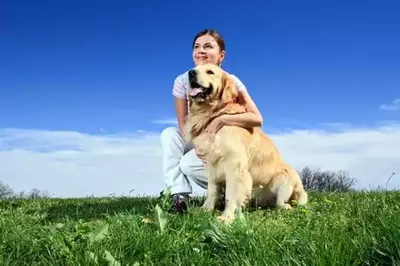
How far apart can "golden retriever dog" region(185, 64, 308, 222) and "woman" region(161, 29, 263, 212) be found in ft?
0.41

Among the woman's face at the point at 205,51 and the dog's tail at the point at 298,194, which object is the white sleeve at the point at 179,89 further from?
the dog's tail at the point at 298,194

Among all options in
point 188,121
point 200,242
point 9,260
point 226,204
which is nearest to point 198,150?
point 188,121

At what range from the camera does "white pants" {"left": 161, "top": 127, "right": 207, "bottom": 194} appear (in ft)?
24.6

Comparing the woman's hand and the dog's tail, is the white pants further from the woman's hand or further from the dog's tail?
the dog's tail

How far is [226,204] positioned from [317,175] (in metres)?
3.86

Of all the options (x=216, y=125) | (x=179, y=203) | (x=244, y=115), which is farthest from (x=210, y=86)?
(x=179, y=203)

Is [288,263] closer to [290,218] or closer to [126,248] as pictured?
[126,248]

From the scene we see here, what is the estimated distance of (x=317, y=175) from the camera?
1000 cm

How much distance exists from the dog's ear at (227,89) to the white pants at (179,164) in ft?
3.14

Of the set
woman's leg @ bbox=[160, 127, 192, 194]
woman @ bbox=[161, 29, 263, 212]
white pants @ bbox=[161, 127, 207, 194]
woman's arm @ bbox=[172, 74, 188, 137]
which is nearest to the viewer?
woman @ bbox=[161, 29, 263, 212]

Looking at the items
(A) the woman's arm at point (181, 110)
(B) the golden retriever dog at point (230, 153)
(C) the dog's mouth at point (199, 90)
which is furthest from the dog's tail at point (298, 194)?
(C) the dog's mouth at point (199, 90)

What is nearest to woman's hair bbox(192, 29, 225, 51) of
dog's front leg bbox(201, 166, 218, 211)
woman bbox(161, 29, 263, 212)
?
woman bbox(161, 29, 263, 212)

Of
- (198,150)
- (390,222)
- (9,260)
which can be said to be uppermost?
(198,150)

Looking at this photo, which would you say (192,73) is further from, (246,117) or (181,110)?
(181,110)
